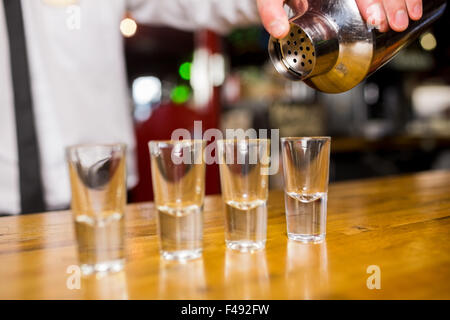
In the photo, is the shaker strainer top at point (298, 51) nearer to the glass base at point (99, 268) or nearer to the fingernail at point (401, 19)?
the fingernail at point (401, 19)

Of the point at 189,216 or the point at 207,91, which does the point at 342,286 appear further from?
the point at 207,91

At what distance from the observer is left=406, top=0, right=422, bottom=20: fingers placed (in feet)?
2.60

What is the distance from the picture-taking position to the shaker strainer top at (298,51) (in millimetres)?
780

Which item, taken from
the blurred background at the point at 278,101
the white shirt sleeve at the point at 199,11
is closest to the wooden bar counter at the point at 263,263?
Answer: the white shirt sleeve at the point at 199,11

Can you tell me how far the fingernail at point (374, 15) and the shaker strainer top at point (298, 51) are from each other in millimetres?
114

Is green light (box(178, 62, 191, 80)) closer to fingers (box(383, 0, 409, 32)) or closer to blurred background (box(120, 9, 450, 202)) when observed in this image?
blurred background (box(120, 9, 450, 202))

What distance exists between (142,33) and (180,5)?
1389 mm

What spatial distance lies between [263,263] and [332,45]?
0.42 meters

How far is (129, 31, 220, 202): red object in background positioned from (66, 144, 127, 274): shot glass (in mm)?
2291

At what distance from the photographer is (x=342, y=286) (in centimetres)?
49

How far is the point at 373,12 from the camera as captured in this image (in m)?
0.75

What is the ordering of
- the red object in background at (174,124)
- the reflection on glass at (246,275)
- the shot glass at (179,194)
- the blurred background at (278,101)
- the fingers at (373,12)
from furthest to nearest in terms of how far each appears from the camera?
the blurred background at (278,101)
the red object in background at (174,124)
the fingers at (373,12)
the shot glass at (179,194)
the reflection on glass at (246,275)

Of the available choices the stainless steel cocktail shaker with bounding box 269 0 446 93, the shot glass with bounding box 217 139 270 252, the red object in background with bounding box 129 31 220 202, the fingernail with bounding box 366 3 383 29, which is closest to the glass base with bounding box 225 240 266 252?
the shot glass with bounding box 217 139 270 252
